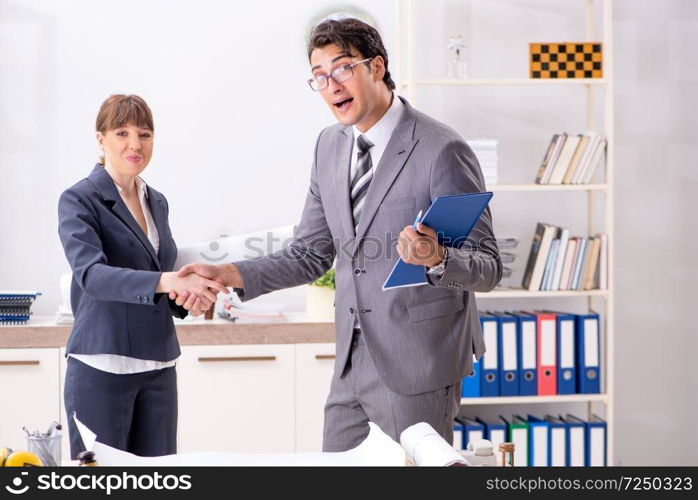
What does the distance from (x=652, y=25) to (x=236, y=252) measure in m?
2.34

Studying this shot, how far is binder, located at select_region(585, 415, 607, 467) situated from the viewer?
11.7 feet

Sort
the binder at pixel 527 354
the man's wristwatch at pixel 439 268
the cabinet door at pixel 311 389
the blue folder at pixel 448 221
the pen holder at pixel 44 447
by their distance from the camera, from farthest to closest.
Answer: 1. the binder at pixel 527 354
2. the cabinet door at pixel 311 389
3. the man's wristwatch at pixel 439 268
4. the blue folder at pixel 448 221
5. the pen holder at pixel 44 447

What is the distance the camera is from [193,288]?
218 cm

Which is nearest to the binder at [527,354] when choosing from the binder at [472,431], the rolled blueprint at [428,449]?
the binder at [472,431]

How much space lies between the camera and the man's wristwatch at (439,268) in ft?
6.27

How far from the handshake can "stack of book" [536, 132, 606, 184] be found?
1.69 meters

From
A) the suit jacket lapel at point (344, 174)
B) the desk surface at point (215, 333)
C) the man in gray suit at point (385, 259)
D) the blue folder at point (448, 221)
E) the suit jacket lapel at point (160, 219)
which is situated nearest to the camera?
the blue folder at point (448, 221)

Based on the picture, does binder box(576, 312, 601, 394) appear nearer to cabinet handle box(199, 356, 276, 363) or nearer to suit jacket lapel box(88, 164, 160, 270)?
cabinet handle box(199, 356, 276, 363)

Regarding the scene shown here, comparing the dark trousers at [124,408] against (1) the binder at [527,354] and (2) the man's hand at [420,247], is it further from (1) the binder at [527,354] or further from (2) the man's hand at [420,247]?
(1) the binder at [527,354]

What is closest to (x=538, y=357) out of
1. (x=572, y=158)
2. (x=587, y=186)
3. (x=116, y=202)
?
(x=587, y=186)

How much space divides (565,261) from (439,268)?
5.73ft

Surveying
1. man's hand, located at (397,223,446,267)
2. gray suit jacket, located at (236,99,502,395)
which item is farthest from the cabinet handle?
man's hand, located at (397,223,446,267)

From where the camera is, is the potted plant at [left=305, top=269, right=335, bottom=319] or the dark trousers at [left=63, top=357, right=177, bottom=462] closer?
the dark trousers at [left=63, top=357, right=177, bottom=462]

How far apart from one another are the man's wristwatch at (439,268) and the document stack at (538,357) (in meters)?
1.58
